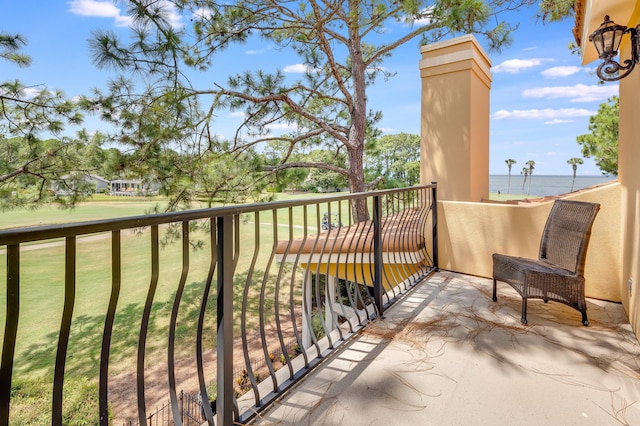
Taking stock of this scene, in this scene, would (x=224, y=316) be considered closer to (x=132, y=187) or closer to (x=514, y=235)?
(x=514, y=235)

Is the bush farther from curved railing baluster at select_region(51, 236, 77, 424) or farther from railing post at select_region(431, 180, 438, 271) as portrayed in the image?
curved railing baluster at select_region(51, 236, 77, 424)

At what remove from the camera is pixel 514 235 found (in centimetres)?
367

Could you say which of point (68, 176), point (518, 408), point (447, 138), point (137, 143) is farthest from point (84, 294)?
point (518, 408)

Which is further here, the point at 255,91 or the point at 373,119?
the point at 373,119

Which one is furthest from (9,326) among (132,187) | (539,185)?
(539,185)

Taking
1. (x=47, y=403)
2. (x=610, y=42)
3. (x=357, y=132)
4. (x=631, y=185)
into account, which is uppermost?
(x=357, y=132)

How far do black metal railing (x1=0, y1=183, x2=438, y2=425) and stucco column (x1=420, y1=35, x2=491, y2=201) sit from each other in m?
0.52

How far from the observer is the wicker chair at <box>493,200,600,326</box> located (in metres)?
2.55

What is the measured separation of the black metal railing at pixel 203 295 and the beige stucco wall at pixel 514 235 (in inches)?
9.9

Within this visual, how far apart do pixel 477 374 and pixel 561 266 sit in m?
1.50

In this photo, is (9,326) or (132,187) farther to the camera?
(132,187)

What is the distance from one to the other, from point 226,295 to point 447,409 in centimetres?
128

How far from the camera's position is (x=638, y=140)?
246 cm

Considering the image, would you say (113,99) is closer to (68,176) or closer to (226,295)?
(68,176)
